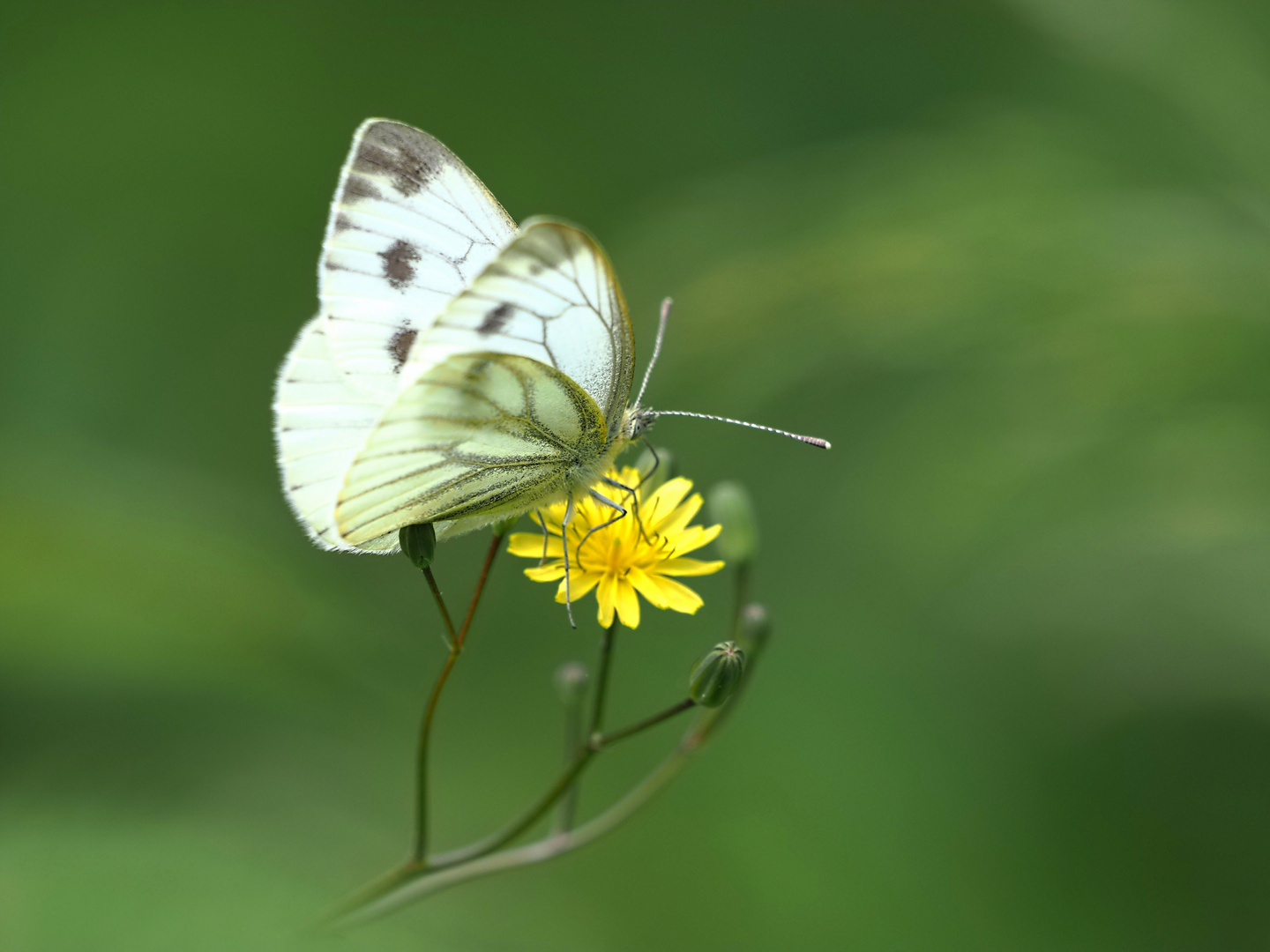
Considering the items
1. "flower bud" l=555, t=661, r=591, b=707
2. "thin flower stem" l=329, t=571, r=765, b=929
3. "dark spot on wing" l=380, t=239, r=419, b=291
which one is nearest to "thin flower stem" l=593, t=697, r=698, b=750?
"thin flower stem" l=329, t=571, r=765, b=929

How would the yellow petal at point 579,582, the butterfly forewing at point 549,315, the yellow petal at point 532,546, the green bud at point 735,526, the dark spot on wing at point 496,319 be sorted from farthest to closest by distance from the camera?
the green bud at point 735,526 → the yellow petal at point 532,546 → the yellow petal at point 579,582 → the dark spot on wing at point 496,319 → the butterfly forewing at point 549,315

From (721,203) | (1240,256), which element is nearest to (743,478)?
(721,203)

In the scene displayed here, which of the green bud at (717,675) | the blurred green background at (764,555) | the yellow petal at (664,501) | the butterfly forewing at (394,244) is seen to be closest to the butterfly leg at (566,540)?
the yellow petal at (664,501)

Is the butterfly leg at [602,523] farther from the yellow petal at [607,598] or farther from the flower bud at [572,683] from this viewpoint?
the flower bud at [572,683]

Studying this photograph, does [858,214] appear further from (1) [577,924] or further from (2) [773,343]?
(1) [577,924]

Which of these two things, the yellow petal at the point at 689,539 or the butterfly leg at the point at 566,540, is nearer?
the butterfly leg at the point at 566,540

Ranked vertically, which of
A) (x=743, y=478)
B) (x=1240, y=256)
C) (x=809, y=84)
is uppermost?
(x=809, y=84)
